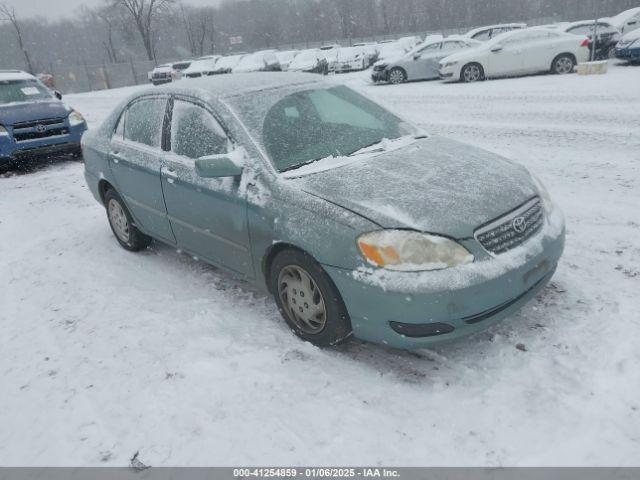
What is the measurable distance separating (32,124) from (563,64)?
44.3 ft

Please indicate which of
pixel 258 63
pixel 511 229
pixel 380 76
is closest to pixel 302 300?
pixel 511 229

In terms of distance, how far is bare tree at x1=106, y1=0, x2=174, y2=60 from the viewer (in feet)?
190

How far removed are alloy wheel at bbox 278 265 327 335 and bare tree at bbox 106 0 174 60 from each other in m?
60.8

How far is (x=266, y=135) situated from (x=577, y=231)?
3.00 meters

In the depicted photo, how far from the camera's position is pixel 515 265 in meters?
2.77

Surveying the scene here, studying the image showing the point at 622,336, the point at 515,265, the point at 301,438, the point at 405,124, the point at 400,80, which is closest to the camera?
the point at 301,438

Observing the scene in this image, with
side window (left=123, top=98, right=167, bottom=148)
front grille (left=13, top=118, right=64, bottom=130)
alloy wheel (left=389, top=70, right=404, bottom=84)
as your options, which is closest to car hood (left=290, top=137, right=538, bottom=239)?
side window (left=123, top=98, right=167, bottom=148)

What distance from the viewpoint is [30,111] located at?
29.5ft

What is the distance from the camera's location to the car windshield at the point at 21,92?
9594mm

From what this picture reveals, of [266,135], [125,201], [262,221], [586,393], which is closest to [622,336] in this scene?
[586,393]

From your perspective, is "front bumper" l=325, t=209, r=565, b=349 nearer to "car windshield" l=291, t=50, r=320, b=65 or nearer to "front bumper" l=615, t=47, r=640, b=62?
"front bumper" l=615, t=47, r=640, b=62

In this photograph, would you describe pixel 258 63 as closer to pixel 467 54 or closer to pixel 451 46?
pixel 451 46

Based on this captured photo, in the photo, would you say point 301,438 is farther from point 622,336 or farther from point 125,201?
point 125,201

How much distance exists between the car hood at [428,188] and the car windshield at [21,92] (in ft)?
29.3
